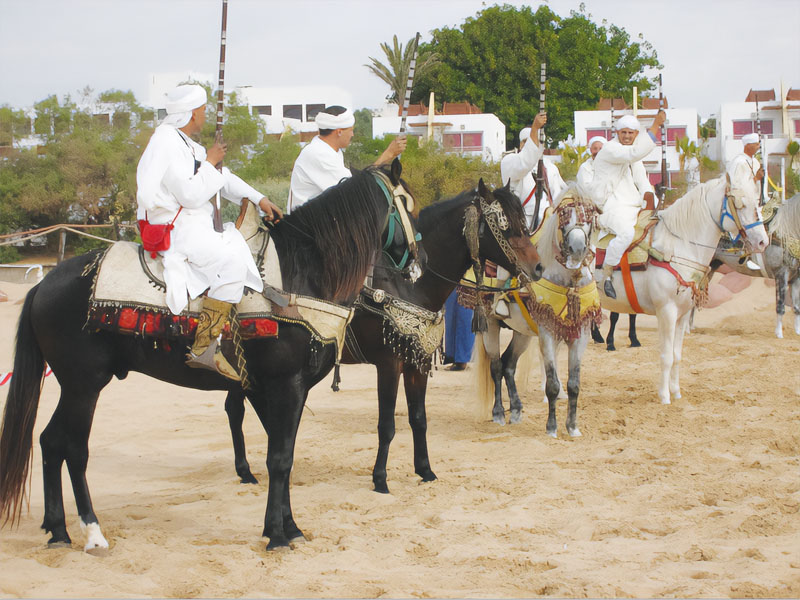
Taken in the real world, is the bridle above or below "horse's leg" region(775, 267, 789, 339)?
above

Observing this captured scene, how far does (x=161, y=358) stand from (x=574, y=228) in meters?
3.96

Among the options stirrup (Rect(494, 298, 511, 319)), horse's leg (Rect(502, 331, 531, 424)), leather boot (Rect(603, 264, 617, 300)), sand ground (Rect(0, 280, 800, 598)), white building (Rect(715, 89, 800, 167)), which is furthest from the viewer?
white building (Rect(715, 89, 800, 167))

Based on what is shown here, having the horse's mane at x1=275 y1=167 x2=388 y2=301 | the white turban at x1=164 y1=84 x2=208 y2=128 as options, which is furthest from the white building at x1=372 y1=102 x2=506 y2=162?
the white turban at x1=164 y1=84 x2=208 y2=128


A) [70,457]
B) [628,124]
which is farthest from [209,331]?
[628,124]

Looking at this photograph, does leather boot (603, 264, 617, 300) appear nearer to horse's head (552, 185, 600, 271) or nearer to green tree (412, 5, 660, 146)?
horse's head (552, 185, 600, 271)

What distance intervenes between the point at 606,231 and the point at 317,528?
5.52 metres

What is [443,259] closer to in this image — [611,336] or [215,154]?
[215,154]

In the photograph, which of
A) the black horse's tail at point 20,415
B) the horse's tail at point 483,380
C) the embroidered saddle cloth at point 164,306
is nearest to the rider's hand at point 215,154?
the embroidered saddle cloth at point 164,306

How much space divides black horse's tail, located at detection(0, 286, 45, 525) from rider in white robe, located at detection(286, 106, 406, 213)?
6.38 ft

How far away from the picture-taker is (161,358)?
478 centimetres

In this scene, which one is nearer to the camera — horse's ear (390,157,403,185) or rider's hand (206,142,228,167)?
rider's hand (206,142,228,167)

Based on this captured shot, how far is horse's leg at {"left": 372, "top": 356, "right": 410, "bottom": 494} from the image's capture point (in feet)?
19.6

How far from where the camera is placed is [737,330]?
15398 mm

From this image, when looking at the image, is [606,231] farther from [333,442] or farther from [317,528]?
[317,528]
